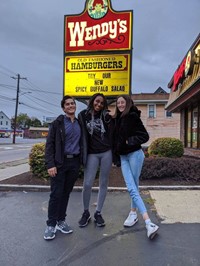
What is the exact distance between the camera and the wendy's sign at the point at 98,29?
928 cm

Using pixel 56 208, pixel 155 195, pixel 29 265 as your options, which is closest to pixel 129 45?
pixel 155 195

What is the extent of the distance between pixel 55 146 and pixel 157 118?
28340 millimetres

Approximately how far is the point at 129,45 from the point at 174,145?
12.4ft

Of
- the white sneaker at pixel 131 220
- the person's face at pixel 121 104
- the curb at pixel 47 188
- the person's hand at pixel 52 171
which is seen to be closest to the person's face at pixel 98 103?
the person's face at pixel 121 104

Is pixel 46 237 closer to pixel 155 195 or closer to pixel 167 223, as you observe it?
pixel 167 223

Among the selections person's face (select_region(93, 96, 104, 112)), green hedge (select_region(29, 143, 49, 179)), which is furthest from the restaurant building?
person's face (select_region(93, 96, 104, 112))

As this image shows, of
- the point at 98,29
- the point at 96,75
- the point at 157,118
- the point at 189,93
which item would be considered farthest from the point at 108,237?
the point at 157,118

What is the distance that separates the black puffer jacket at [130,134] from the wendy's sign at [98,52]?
4905 millimetres

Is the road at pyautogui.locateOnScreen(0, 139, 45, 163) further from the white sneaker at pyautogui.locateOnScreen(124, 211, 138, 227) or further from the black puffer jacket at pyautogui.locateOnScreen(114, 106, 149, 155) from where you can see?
the black puffer jacket at pyautogui.locateOnScreen(114, 106, 149, 155)

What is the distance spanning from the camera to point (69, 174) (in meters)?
4.34

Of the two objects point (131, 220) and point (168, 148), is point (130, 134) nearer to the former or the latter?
point (131, 220)

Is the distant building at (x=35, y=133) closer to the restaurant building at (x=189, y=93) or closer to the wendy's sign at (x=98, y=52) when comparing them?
the restaurant building at (x=189, y=93)

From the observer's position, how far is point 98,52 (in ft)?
30.9

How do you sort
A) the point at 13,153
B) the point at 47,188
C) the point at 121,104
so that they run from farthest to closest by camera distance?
the point at 13,153 < the point at 47,188 < the point at 121,104
